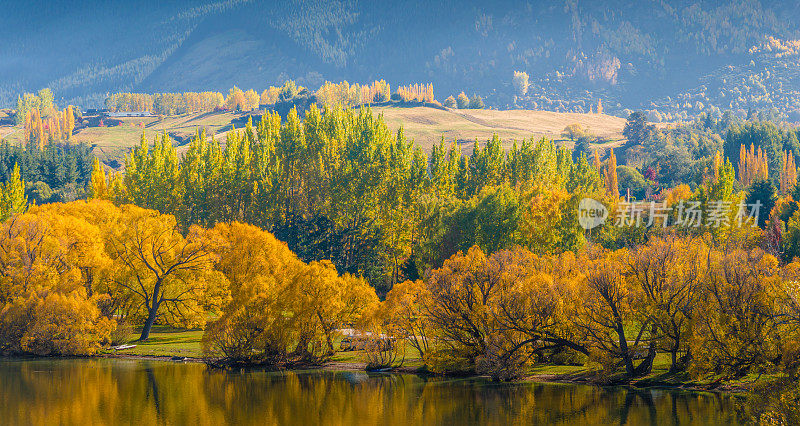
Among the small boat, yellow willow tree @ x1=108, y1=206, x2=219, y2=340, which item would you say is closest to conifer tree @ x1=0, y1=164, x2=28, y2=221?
yellow willow tree @ x1=108, y1=206, x2=219, y2=340

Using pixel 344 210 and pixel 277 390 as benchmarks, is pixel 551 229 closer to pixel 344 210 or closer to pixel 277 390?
pixel 344 210

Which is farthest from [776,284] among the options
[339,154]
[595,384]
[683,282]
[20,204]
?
[20,204]

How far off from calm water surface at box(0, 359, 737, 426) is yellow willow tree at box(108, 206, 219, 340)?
14606mm

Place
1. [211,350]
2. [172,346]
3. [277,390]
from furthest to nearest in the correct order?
1. [172,346]
2. [211,350]
3. [277,390]

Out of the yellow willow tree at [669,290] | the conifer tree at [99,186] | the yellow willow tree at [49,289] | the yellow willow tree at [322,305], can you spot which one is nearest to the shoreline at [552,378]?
the yellow willow tree at [322,305]

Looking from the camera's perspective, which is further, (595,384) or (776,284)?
(595,384)

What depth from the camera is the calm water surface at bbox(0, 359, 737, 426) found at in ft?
128

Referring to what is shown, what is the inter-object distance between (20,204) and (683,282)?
315ft

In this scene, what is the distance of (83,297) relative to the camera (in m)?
63.2

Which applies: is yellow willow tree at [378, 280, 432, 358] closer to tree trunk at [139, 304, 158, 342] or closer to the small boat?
the small boat

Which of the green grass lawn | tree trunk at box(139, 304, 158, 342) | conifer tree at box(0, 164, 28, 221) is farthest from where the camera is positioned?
conifer tree at box(0, 164, 28, 221)

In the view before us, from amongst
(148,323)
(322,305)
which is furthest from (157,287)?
(322,305)

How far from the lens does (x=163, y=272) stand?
2751 inches

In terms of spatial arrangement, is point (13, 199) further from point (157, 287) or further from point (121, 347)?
point (121, 347)
